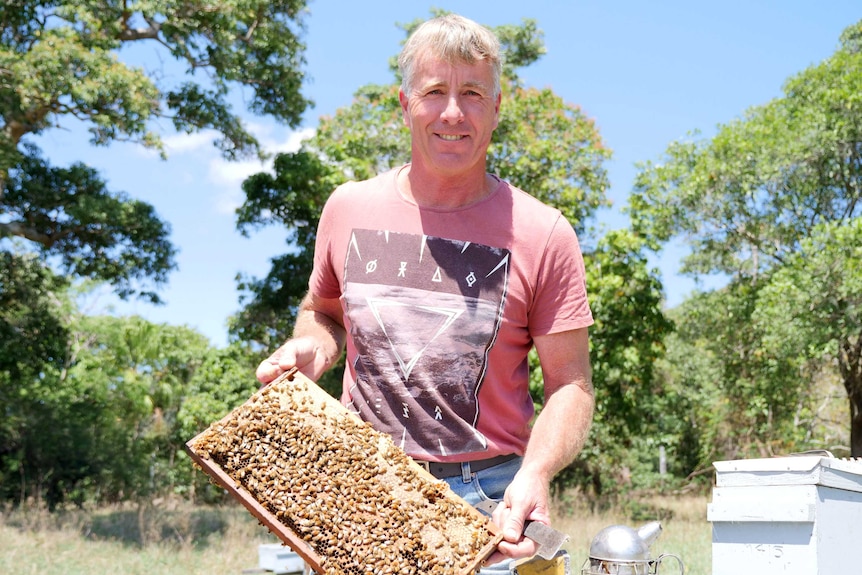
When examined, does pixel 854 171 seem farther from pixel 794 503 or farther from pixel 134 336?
pixel 134 336

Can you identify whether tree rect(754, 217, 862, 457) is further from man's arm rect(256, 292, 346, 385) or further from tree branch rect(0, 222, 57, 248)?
man's arm rect(256, 292, 346, 385)

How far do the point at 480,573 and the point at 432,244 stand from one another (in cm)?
109

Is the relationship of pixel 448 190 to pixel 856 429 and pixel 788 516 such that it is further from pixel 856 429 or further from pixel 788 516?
pixel 856 429

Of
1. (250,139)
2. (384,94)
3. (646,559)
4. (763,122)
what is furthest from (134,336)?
(646,559)

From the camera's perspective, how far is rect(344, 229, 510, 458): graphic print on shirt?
2641mm

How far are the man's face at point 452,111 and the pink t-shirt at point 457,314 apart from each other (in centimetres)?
19

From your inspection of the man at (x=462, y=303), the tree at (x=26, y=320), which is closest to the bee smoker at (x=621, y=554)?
the man at (x=462, y=303)

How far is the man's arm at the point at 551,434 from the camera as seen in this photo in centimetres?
229

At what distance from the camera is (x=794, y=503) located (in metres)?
4.72

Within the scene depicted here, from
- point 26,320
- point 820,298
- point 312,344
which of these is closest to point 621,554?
point 312,344

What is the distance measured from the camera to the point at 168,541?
12812 mm

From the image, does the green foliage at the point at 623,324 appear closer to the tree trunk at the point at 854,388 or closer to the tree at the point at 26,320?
the tree trunk at the point at 854,388

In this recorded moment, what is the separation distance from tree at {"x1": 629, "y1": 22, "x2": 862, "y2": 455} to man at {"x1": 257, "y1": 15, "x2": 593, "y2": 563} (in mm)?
14226

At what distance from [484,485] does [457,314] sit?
58 centimetres
